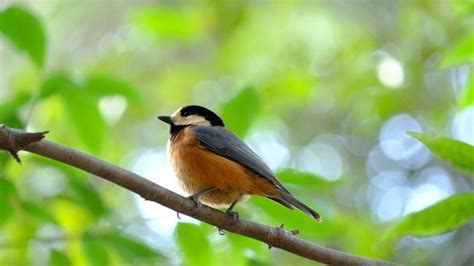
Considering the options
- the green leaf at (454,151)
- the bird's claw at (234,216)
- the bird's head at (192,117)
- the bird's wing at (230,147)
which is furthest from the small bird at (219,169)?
the green leaf at (454,151)

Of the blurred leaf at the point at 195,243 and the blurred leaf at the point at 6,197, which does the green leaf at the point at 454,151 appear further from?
the blurred leaf at the point at 6,197

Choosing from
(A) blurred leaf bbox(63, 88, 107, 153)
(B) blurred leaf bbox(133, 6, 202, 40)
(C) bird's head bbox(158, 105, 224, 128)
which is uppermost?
(B) blurred leaf bbox(133, 6, 202, 40)

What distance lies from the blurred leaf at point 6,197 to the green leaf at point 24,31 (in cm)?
47

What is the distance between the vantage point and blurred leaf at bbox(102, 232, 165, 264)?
2.73 m

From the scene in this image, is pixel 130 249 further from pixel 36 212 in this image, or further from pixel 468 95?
pixel 468 95

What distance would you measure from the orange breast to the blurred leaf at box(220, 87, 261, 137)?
27cm

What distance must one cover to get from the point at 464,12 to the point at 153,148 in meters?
4.15

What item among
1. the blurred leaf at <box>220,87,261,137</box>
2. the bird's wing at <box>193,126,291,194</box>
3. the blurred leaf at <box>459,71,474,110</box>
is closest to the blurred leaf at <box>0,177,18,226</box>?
the blurred leaf at <box>220,87,261,137</box>

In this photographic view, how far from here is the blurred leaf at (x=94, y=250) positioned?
2689 mm

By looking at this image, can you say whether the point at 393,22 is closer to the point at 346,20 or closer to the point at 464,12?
the point at 346,20

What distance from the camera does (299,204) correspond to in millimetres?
2693

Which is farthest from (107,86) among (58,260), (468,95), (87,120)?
(468,95)

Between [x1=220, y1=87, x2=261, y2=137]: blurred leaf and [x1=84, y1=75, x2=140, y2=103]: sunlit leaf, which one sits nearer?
[x1=220, y1=87, x2=261, y2=137]: blurred leaf

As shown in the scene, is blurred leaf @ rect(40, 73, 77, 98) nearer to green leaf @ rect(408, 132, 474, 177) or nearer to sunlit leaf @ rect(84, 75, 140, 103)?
sunlit leaf @ rect(84, 75, 140, 103)
